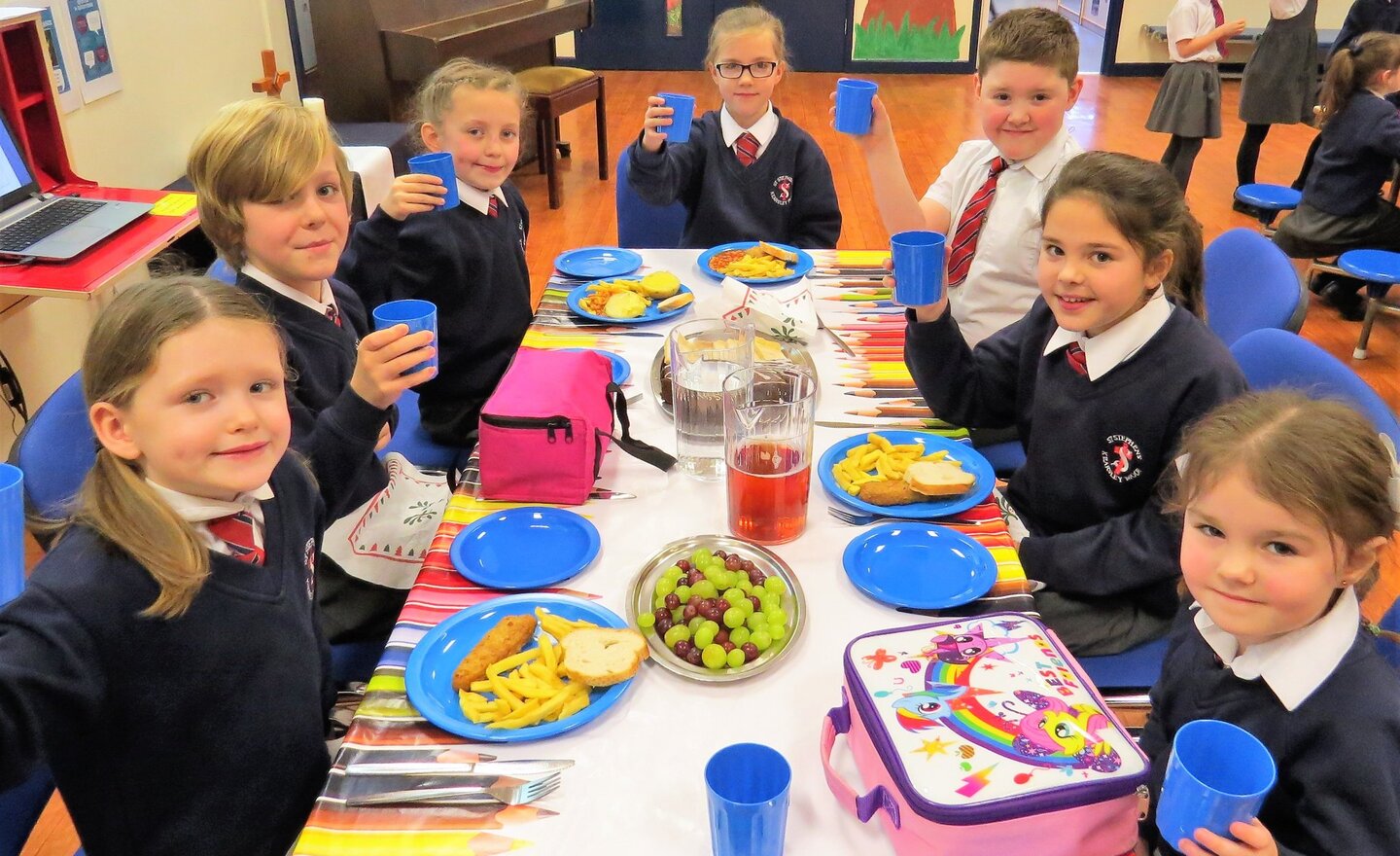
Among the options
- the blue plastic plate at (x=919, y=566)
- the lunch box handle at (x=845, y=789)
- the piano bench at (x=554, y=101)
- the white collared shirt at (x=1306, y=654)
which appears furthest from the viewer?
the piano bench at (x=554, y=101)

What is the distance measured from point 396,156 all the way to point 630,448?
372cm

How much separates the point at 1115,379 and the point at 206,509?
1.34 metres

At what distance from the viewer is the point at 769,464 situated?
4.58 feet

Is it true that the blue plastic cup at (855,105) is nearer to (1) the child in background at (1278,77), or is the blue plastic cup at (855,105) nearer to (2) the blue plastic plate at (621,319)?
(2) the blue plastic plate at (621,319)

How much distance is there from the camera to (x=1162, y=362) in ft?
5.21

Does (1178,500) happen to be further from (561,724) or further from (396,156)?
(396,156)

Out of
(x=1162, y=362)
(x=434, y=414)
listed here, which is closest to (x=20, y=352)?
(x=434, y=414)

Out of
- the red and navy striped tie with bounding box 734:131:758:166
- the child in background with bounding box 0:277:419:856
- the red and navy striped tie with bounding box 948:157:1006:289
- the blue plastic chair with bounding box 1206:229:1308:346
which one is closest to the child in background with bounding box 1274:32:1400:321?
the blue plastic chair with bounding box 1206:229:1308:346

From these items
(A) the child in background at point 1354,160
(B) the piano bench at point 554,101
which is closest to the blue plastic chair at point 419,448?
(B) the piano bench at point 554,101

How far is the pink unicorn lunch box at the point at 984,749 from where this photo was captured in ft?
2.93

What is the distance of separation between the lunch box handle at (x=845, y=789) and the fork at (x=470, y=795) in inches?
11.0

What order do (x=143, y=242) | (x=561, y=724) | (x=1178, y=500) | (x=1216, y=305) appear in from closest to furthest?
1. (x=561, y=724)
2. (x=1178, y=500)
3. (x=1216, y=305)
4. (x=143, y=242)

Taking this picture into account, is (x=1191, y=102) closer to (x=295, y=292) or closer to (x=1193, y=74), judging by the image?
(x=1193, y=74)

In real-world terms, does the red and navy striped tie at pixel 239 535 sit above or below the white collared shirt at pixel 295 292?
below
